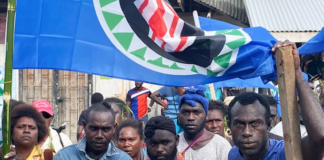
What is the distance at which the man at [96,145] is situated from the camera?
5.66 meters

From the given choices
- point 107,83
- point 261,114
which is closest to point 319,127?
point 261,114

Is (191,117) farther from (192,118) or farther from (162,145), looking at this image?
(162,145)

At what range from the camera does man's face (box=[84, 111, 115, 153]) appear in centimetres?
569

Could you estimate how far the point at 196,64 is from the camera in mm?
5668

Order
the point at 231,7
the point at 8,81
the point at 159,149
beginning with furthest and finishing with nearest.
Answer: the point at 231,7, the point at 159,149, the point at 8,81

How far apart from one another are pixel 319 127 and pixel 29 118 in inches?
118

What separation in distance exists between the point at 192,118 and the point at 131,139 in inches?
26.3

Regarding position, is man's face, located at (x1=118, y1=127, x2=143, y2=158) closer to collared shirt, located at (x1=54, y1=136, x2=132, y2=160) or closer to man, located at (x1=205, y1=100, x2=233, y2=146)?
collared shirt, located at (x1=54, y1=136, x2=132, y2=160)

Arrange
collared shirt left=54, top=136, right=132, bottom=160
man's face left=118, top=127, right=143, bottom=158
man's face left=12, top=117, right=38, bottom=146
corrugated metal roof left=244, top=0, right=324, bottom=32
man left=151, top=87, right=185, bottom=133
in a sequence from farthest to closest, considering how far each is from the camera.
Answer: corrugated metal roof left=244, top=0, right=324, bottom=32
man left=151, top=87, right=185, bottom=133
man's face left=118, top=127, right=143, bottom=158
man's face left=12, top=117, right=38, bottom=146
collared shirt left=54, top=136, right=132, bottom=160

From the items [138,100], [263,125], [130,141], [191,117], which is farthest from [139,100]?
[263,125]

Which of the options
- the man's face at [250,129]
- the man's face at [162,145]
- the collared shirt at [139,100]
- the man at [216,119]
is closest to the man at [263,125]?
the man's face at [250,129]

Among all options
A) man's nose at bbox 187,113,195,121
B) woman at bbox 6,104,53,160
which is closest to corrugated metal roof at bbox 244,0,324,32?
man's nose at bbox 187,113,195,121

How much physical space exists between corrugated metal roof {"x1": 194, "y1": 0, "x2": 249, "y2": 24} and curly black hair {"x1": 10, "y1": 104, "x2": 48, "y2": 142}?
282 inches

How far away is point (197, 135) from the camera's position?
6.88 meters
